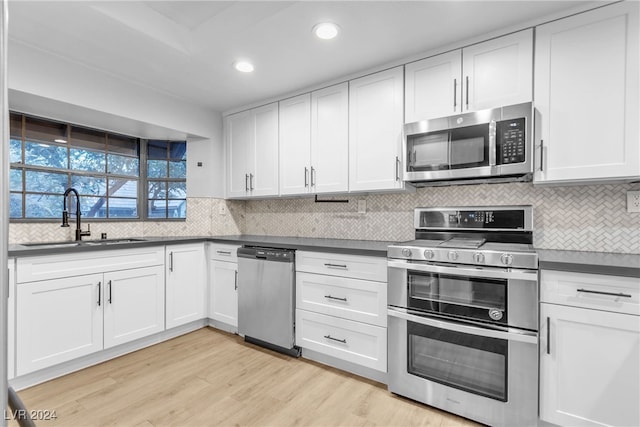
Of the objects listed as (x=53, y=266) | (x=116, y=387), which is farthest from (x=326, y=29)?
(x=116, y=387)

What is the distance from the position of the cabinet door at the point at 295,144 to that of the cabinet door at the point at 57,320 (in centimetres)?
173

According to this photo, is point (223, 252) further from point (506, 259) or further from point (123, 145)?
point (506, 259)

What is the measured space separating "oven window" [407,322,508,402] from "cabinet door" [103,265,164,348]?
2147 millimetres

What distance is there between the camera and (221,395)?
6.68 feet

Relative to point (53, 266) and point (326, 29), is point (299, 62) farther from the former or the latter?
point (53, 266)

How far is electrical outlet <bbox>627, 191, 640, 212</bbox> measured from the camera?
188cm

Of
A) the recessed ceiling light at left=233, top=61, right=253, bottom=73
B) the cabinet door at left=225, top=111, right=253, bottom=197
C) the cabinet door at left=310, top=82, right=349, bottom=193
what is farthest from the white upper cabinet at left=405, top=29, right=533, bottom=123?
the cabinet door at left=225, top=111, right=253, bottom=197

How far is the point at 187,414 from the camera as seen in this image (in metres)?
1.84

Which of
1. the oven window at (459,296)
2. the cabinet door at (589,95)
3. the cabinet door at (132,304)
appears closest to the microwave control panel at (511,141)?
the cabinet door at (589,95)

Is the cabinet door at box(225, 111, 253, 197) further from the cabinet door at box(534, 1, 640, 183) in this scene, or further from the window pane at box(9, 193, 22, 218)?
the cabinet door at box(534, 1, 640, 183)

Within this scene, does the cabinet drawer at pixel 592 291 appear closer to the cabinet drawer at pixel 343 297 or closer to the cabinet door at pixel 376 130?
the cabinet drawer at pixel 343 297

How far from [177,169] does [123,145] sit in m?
0.56

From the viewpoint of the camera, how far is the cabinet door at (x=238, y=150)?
3.42 m

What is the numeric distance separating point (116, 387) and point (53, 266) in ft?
3.03
